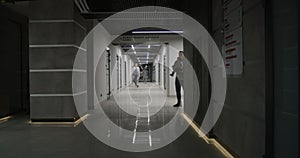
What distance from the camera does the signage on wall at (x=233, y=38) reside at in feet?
10.4

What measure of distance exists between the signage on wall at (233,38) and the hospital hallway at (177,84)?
0.04 feet

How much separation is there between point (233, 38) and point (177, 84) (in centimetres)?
538

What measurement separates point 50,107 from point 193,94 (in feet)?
9.93

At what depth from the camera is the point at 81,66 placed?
705cm

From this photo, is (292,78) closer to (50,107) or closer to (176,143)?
(176,143)

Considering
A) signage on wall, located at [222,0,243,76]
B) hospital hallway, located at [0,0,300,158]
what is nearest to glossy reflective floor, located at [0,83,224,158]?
hospital hallway, located at [0,0,300,158]

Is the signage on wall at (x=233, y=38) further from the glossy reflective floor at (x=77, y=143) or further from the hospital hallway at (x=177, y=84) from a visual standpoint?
the glossy reflective floor at (x=77, y=143)

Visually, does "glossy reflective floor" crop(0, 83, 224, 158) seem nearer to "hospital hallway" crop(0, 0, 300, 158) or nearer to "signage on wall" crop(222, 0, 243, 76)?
"hospital hallway" crop(0, 0, 300, 158)

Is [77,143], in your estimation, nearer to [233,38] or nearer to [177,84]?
[233,38]

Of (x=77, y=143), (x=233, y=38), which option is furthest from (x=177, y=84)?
(x=233, y=38)

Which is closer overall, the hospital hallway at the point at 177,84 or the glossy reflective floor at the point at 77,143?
the hospital hallway at the point at 177,84

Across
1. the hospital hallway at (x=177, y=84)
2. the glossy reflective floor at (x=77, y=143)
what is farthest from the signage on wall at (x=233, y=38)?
the glossy reflective floor at (x=77, y=143)

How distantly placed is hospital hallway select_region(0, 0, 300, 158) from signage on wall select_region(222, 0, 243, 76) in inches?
0.5

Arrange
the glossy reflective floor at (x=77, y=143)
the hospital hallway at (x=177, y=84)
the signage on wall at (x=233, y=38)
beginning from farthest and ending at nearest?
the glossy reflective floor at (x=77, y=143) → the signage on wall at (x=233, y=38) → the hospital hallway at (x=177, y=84)
